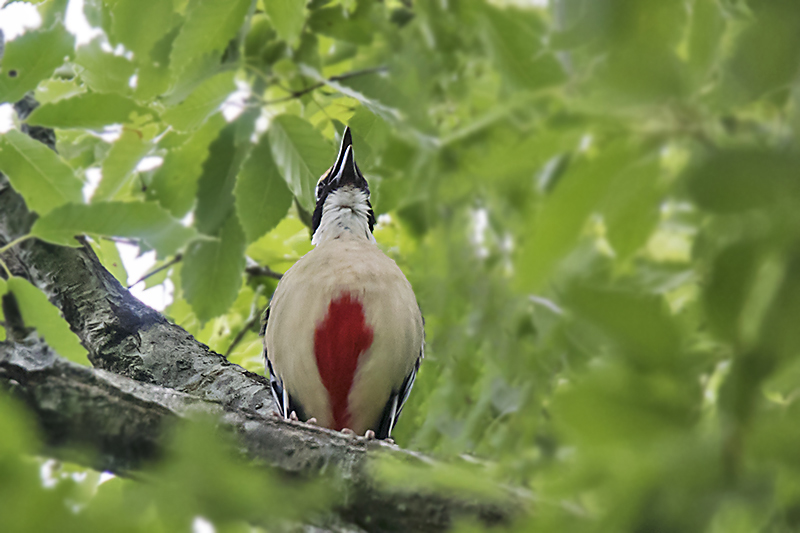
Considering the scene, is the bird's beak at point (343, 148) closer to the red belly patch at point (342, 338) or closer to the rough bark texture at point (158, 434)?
the red belly patch at point (342, 338)

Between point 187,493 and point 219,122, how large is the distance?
2068 millimetres

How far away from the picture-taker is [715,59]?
1.06m

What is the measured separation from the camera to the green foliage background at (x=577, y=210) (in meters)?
0.90

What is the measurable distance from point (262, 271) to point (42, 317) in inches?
95.3

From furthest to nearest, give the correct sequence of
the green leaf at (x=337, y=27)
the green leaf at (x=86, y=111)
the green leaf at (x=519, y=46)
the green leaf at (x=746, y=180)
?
the green leaf at (x=337, y=27) < the green leaf at (x=86, y=111) < the green leaf at (x=519, y=46) < the green leaf at (x=746, y=180)

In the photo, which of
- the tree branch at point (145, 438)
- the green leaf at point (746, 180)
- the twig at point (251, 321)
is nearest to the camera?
the green leaf at point (746, 180)

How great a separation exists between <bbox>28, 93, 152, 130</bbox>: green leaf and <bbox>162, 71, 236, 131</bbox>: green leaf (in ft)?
0.86

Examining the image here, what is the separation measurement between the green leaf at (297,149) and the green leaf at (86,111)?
20.1 inches

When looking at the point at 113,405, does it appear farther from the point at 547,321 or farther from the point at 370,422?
the point at 370,422

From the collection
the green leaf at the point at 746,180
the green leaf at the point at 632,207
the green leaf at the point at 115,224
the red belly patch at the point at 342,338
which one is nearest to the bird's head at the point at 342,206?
the red belly patch at the point at 342,338

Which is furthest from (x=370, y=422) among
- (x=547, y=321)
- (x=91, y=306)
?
(x=547, y=321)

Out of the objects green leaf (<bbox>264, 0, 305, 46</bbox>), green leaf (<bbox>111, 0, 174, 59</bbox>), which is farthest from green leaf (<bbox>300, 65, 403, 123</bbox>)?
green leaf (<bbox>111, 0, 174, 59</bbox>)

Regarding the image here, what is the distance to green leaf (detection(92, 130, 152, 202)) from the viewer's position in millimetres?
2844

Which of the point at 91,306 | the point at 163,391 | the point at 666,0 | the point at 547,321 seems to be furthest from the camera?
the point at 91,306
